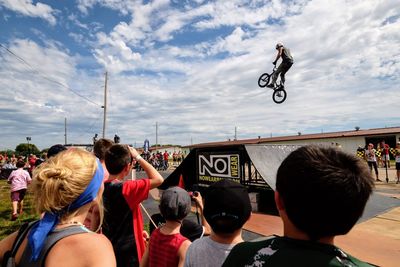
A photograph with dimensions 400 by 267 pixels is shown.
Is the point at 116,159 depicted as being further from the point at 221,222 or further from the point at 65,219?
the point at 221,222

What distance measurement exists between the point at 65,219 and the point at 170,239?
912 mm

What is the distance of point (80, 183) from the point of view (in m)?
1.41

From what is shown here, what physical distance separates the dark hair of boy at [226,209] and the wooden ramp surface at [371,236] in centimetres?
388

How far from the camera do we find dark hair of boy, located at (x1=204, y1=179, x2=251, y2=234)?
64.6 inches

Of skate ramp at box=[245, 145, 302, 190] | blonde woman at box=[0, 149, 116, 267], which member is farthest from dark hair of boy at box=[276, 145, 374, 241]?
skate ramp at box=[245, 145, 302, 190]

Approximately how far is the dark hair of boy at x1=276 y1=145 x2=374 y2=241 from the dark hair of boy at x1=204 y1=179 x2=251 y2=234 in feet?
2.19

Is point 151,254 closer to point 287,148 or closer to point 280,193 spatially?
point 280,193

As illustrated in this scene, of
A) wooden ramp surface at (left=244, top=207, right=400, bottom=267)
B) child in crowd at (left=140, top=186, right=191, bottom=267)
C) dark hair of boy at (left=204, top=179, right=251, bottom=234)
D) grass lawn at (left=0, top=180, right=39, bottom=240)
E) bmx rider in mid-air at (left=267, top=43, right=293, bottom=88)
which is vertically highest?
bmx rider in mid-air at (left=267, top=43, right=293, bottom=88)

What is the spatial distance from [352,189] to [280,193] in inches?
9.6

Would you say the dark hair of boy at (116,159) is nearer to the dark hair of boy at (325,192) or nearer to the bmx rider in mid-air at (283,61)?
the dark hair of boy at (325,192)

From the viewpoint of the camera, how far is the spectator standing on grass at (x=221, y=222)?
5.38 feet

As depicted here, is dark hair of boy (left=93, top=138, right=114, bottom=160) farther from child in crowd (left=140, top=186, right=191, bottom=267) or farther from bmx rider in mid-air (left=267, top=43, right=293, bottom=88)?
bmx rider in mid-air (left=267, top=43, right=293, bottom=88)

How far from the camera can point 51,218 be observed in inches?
52.9

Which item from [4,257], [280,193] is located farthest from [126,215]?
[280,193]
